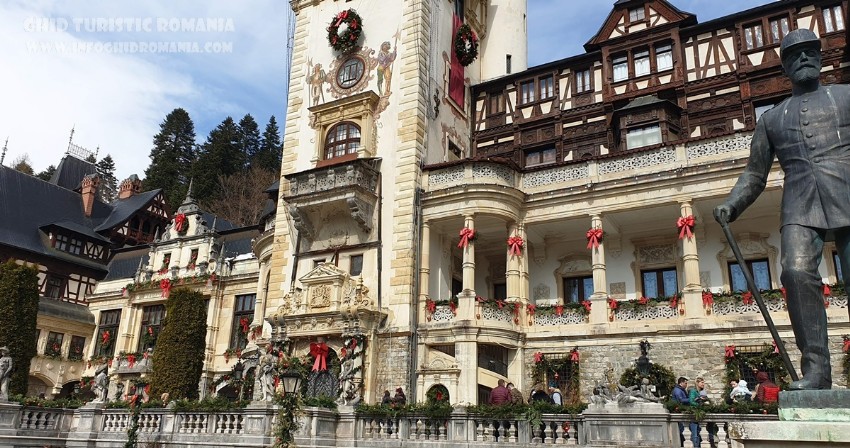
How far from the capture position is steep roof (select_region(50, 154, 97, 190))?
59.8 meters

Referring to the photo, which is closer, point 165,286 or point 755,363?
point 755,363

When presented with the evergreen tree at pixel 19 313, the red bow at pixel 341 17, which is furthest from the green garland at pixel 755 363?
the evergreen tree at pixel 19 313

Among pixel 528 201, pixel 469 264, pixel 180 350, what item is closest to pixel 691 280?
pixel 528 201

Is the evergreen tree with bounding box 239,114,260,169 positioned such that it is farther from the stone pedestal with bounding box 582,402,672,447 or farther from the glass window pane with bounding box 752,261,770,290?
the stone pedestal with bounding box 582,402,672,447

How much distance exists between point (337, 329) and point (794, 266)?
1884 cm

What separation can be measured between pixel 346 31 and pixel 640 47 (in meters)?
11.9

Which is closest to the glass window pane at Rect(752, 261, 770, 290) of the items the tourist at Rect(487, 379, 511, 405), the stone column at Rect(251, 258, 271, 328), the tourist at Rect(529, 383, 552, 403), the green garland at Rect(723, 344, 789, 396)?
the green garland at Rect(723, 344, 789, 396)

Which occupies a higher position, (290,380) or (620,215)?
(620,215)

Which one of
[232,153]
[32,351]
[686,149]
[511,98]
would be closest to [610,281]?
[686,149]

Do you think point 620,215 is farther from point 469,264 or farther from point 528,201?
point 469,264

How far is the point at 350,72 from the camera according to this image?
27000mm

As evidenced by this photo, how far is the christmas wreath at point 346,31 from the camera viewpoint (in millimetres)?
26859

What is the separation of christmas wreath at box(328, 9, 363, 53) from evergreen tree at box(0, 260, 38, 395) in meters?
18.2

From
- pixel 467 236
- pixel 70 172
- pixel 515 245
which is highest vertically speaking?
pixel 70 172
